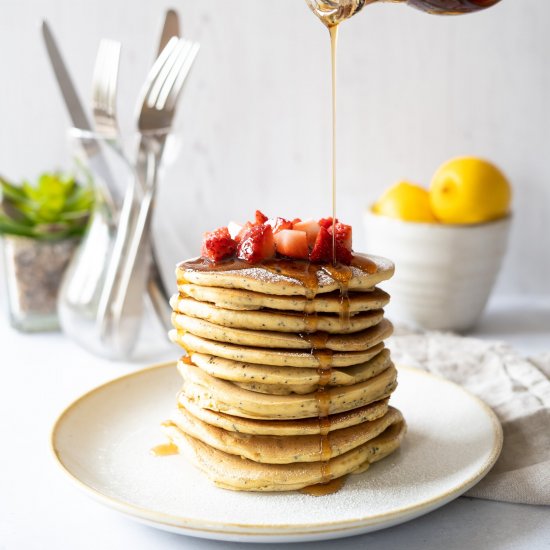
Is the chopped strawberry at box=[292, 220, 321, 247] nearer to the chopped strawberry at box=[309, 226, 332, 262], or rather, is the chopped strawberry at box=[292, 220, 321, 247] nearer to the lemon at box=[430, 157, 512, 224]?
the chopped strawberry at box=[309, 226, 332, 262]

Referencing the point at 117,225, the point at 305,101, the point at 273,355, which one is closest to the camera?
the point at 273,355

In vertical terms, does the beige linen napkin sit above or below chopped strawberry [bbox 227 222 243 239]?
below

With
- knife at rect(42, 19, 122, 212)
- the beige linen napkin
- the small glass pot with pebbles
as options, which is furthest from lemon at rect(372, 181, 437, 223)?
the small glass pot with pebbles

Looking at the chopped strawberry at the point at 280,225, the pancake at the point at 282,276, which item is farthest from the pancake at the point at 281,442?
the chopped strawberry at the point at 280,225

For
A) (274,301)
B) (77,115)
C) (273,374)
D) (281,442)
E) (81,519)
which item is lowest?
(81,519)

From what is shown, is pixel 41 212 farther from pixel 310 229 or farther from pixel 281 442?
pixel 281 442

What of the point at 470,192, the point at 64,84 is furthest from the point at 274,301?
the point at 64,84

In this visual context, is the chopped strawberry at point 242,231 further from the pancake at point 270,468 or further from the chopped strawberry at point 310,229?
the pancake at point 270,468
